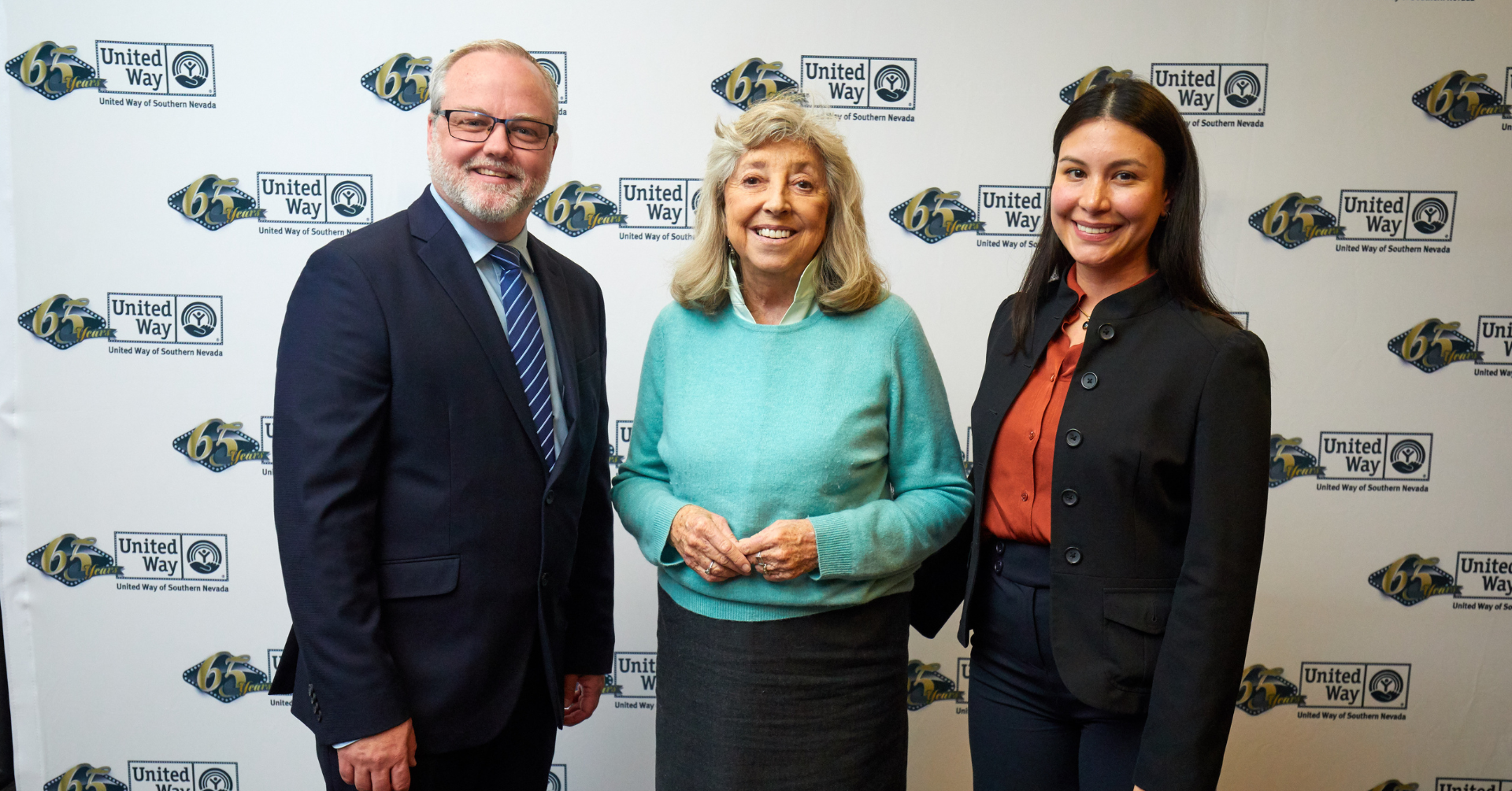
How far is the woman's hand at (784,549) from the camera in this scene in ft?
4.68

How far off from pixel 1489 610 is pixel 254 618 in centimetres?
384

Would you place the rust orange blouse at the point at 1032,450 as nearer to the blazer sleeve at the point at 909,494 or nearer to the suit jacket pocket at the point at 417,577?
the blazer sleeve at the point at 909,494

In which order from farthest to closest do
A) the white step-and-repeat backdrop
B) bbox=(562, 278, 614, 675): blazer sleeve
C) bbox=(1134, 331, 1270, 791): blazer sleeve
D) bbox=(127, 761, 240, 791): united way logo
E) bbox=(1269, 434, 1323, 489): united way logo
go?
bbox=(127, 761, 240, 791): united way logo → bbox=(1269, 434, 1323, 489): united way logo → the white step-and-repeat backdrop → bbox=(562, 278, 614, 675): blazer sleeve → bbox=(1134, 331, 1270, 791): blazer sleeve

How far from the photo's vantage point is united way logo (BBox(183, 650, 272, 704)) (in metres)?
2.69

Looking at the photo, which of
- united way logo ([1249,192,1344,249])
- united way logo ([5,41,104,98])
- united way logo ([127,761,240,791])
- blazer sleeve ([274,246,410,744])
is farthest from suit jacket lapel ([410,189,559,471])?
united way logo ([1249,192,1344,249])

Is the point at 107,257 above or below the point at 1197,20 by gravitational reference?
below

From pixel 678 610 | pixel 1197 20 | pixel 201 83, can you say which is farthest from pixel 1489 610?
pixel 201 83

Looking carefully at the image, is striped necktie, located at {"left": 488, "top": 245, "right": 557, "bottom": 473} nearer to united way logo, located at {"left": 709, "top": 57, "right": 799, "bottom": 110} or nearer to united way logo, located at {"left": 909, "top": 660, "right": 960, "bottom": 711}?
united way logo, located at {"left": 709, "top": 57, "right": 799, "bottom": 110}

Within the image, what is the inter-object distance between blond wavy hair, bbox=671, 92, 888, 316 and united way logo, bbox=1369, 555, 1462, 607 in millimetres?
2109

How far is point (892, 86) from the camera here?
2516 mm

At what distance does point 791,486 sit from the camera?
1476mm

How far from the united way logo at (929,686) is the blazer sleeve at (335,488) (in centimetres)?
180

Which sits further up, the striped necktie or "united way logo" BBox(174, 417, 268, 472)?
the striped necktie

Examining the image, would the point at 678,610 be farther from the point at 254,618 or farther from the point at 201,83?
the point at 201,83
